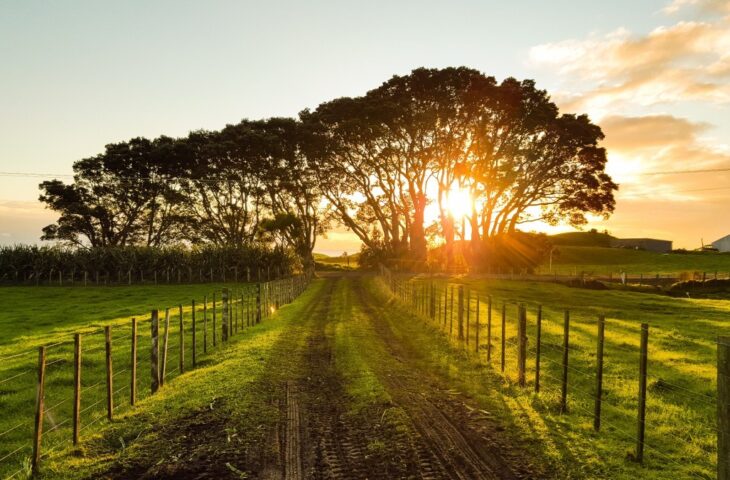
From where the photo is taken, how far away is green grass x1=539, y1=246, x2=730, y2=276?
91.4 m

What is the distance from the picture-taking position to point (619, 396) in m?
12.5

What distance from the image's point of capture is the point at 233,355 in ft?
55.1

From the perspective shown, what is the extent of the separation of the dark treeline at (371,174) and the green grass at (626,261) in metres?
26.6

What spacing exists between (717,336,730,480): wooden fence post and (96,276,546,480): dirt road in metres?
2.21

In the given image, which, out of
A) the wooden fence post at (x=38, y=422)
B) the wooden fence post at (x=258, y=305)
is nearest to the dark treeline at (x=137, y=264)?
the wooden fence post at (x=258, y=305)

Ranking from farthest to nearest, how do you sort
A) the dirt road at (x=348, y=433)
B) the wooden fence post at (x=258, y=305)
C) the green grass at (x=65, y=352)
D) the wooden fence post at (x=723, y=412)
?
the wooden fence post at (x=258, y=305)
the green grass at (x=65, y=352)
the dirt road at (x=348, y=433)
the wooden fence post at (x=723, y=412)

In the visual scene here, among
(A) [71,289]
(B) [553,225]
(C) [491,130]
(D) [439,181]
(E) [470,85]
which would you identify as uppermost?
(E) [470,85]

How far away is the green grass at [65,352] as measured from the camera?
1157 cm

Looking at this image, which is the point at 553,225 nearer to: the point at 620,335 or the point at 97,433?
the point at 620,335

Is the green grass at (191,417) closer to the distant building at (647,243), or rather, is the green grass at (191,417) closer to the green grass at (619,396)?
the green grass at (619,396)

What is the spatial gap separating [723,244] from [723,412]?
16566 cm

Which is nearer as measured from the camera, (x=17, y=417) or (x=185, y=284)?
(x=17, y=417)

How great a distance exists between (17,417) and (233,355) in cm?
→ 585

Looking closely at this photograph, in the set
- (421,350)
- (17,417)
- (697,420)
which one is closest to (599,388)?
(697,420)
